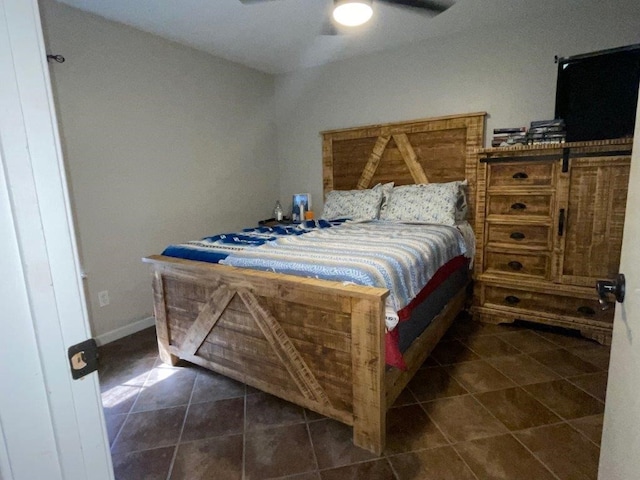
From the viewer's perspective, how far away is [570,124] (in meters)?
2.42

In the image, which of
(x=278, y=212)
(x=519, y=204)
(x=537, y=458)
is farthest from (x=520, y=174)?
(x=278, y=212)

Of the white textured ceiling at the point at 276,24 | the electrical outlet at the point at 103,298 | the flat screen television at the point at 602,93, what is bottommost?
the electrical outlet at the point at 103,298

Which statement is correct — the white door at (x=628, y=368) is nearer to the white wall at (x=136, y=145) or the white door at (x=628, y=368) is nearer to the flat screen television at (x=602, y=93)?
the flat screen television at (x=602, y=93)

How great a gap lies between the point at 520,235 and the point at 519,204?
24cm

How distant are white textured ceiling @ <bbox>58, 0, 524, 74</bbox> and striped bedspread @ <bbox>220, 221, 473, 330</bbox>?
140 cm

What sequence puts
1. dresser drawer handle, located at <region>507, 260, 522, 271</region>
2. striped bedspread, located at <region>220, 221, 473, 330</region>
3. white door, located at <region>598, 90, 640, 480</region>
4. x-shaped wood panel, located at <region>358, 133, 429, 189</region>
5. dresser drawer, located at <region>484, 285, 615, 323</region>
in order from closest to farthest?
white door, located at <region>598, 90, 640, 480</region> → striped bedspread, located at <region>220, 221, 473, 330</region> → dresser drawer, located at <region>484, 285, 615, 323</region> → dresser drawer handle, located at <region>507, 260, 522, 271</region> → x-shaped wood panel, located at <region>358, 133, 429, 189</region>

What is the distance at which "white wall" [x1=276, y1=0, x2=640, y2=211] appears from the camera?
2.61 metres

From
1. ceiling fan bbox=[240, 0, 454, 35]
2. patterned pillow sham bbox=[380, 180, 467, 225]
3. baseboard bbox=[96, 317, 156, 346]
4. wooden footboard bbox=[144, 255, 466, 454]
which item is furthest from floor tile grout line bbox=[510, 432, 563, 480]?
baseboard bbox=[96, 317, 156, 346]

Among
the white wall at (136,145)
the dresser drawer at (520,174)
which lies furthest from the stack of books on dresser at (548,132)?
the white wall at (136,145)

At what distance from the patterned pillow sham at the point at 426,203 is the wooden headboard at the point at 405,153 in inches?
8.2

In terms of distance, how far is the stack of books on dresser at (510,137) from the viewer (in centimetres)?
258

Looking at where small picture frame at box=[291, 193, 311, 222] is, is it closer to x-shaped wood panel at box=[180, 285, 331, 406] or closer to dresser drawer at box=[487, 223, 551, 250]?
dresser drawer at box=[487, 223, 551, 250]

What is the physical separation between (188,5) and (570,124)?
2.83 m

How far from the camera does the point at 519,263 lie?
2.65 meters
